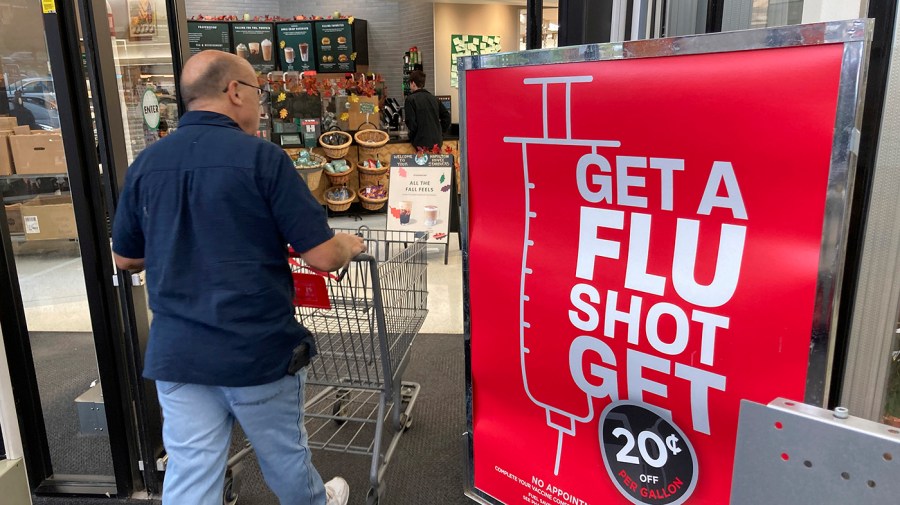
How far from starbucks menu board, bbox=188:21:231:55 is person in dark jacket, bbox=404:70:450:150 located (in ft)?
10.3

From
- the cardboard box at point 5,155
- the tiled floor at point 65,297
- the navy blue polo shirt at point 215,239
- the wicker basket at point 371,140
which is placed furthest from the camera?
the wicker basket at point 371,140

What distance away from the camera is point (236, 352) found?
169 centimetres

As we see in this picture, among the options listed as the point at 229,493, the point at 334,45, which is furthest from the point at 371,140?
the point at 229,493

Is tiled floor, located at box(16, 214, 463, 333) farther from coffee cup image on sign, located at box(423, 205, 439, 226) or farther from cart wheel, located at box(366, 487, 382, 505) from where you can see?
cart wheel, located at box(366, 487, 382, 505)

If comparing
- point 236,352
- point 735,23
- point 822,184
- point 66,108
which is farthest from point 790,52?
point 66,108

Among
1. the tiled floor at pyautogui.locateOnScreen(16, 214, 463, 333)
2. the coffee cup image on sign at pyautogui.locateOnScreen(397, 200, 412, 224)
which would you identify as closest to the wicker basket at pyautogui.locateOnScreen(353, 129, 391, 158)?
the coffee cup image on sign at pyautogui.locateOnScreen(397, 200, 412, 224)

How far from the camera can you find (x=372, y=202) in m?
7.66

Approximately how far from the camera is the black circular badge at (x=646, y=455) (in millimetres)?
1386

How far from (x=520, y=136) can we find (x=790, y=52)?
2.12 ft

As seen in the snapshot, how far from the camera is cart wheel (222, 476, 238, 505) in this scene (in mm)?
2391

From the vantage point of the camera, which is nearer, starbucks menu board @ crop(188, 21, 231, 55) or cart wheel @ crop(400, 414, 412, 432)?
cart wheel @ crop(400, 414, 412, 432)

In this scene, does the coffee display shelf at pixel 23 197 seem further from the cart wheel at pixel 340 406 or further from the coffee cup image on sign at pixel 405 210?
the coffee cup image on sign at pixel 405 210

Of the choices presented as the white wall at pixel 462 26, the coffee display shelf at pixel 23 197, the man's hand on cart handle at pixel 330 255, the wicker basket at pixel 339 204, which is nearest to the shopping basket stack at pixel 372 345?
the man's hand on cart handle at pixel 330 255

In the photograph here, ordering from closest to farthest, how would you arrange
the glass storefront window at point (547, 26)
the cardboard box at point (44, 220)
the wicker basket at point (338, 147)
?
the cardboard box at point (44, 220) < the wicker basket at point (338, 147) < the glass storefront window at point (547, 26)
